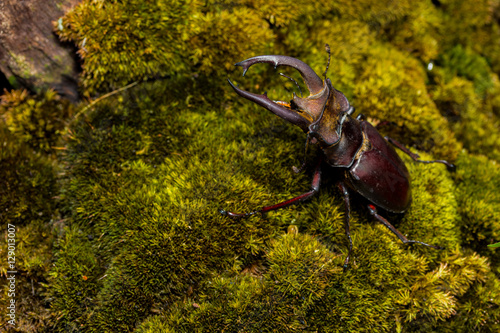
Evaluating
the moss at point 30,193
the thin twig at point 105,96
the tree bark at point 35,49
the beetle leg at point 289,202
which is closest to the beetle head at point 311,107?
the beetle leg at point 289,202

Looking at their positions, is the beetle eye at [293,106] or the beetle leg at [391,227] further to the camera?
the beetle leg at [391,227]

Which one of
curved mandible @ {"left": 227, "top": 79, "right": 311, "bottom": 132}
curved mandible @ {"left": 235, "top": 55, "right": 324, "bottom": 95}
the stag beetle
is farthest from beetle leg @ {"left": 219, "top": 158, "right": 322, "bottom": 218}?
curved mandible @ {"left": 235, "top": 55, "right": 324, "bottom": 95}

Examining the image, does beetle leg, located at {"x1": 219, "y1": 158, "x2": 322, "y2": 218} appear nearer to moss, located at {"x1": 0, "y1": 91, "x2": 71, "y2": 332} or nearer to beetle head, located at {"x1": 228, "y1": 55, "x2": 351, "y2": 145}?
beetle head, located at {"x1": 228, "y1": 55, "x2": 351, "y2": 145}

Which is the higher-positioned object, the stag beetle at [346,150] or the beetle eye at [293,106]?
the beetle eye at [293,106]

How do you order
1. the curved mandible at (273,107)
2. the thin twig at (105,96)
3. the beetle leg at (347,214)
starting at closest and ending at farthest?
the curved mandible at (273,107) → the beetle leg at (347,214) → the thin twig at (105,96)

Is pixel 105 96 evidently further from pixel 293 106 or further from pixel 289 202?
pixel 289 202

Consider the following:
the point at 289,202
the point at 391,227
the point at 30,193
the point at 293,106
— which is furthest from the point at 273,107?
the point at 30,193

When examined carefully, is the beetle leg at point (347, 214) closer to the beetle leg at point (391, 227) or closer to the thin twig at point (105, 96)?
the beetle leg at point (391, 227)

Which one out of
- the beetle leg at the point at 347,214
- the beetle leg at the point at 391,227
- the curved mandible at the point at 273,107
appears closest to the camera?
the curved mandible at the point at 273,107
